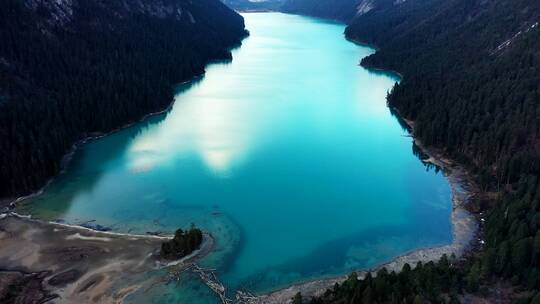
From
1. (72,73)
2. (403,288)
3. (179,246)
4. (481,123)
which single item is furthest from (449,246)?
(72,73)

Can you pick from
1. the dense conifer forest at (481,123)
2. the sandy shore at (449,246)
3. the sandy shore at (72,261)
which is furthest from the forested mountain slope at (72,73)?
the dense conifer forest at (481,123)

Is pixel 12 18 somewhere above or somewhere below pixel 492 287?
above

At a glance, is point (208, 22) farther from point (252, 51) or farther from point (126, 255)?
point (126, 255)

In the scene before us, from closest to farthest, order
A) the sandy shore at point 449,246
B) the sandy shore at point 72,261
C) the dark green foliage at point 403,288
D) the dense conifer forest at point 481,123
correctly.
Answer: the dark green foliage at point 403,288
the dense conifer forest at point 481,123
the sandy shore at point 72,261
the sandy shore at point 449,246

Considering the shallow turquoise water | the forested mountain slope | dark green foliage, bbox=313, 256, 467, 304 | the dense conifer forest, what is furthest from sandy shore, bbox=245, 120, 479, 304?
the forested mountain slope

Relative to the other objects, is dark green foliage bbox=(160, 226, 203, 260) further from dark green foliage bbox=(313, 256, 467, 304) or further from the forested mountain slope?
the forested mountain slope

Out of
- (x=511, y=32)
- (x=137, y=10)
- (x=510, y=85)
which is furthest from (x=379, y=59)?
(x=137, y=10)

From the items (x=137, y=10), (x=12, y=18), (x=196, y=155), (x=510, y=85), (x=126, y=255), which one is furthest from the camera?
(x=137, y=10)

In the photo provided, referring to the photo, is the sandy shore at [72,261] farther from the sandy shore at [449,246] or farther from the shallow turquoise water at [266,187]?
the sandy shore at [449,246]
